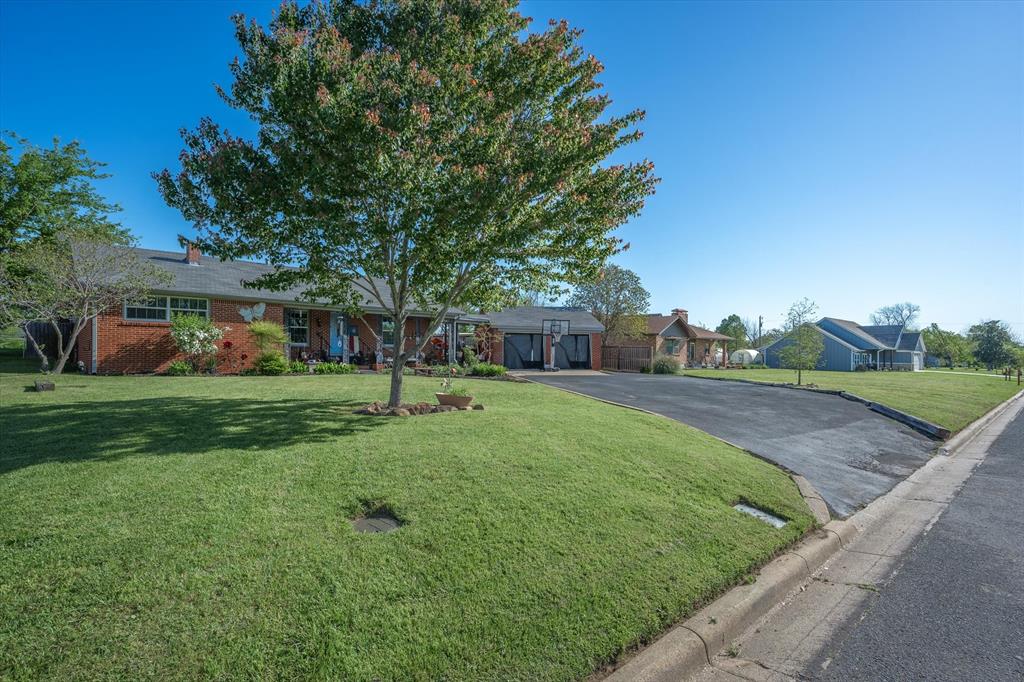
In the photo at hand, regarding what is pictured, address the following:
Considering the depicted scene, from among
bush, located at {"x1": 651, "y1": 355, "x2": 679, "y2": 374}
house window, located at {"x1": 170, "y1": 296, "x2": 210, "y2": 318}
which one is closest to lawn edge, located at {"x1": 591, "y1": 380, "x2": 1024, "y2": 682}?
house window, located at {"x1": 170, "y1": 296, "x2": 210, "y2": 318}

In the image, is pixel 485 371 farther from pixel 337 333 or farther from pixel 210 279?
pixel 210 279

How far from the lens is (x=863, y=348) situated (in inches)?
1903

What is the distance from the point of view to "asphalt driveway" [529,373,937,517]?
7.65 meters

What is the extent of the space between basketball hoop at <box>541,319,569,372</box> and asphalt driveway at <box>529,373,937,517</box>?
10.9 meters

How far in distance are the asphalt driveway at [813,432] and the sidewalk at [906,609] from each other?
96 centimetres

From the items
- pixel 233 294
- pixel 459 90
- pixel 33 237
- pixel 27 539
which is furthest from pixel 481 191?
pixel 33 237

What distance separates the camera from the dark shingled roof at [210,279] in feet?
54.0

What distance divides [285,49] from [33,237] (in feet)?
91.3

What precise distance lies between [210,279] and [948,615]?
68.3 ft

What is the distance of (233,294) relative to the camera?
55.7ft

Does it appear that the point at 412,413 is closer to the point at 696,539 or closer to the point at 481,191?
the point at 481,191

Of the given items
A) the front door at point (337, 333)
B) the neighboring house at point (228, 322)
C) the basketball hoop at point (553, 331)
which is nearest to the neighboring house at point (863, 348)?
the basketball hoop at point (553, 331)

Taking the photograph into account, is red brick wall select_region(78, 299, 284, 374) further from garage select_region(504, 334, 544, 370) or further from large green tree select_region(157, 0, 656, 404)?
garage select_region(504, 334, 544, 370)

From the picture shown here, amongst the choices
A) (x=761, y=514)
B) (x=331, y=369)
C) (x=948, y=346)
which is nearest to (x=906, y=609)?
(x=761, y=514)
